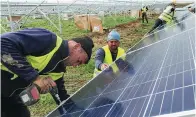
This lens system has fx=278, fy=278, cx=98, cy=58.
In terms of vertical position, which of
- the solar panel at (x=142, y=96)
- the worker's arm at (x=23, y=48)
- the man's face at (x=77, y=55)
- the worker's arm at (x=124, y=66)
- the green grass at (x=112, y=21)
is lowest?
the green grass at (x=112, y=21)

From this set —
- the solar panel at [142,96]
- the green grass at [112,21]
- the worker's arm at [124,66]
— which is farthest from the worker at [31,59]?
the green grass at [112,21]

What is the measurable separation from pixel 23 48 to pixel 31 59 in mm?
188

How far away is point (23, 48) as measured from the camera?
2469 mm

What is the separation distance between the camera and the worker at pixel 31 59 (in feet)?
7.82

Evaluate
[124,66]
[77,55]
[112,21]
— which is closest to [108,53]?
[124,66]

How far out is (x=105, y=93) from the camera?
3.06 m

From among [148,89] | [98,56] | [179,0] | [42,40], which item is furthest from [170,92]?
[179,0]

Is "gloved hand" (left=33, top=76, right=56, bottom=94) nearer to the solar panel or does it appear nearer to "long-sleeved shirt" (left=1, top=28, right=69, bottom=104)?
"long-sleeved shirt" (left=1, top=28, right=69, bottom=104)

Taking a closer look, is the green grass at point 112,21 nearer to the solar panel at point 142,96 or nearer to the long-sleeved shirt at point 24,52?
the solar panel at point 142,96

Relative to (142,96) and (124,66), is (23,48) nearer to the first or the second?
(142,96)

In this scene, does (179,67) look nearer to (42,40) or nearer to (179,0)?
(42,40)

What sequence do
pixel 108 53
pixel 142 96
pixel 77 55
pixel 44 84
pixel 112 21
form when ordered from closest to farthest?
pixel 142 96
pixel 44 84
pixel 77 55
pixel 108 53
pixel 112 21

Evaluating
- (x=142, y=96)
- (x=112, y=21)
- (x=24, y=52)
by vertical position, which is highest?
(x=24, y=52)

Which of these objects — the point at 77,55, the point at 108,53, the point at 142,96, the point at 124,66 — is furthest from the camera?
the point at 108,53
